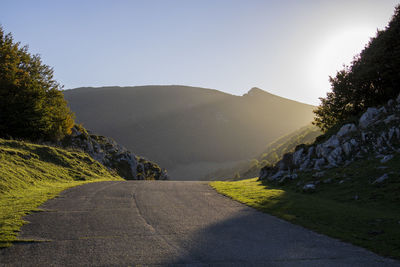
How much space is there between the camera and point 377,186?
1437cm

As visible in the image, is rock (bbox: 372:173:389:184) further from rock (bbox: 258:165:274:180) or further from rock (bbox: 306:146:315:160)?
rock (bbox: 258:165:274:180)

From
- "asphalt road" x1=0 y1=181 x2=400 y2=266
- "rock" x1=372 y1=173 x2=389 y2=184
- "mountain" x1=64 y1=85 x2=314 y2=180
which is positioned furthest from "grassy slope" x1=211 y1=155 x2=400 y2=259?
"mountain" x1=64 y1=85 x2=314 y2=180

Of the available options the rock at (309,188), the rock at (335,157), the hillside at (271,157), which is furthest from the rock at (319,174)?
the hillside at (271,157)

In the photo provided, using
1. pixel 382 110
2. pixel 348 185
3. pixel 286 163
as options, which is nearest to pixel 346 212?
pixel 348 185

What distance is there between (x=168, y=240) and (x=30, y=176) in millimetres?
15621

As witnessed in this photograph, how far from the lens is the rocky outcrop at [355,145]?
59.8 feet

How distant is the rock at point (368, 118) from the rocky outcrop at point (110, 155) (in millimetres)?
31206

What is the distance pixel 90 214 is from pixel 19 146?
18.7m

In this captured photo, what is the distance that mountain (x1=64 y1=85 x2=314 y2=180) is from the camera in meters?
141

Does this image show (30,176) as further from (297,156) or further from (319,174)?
(297,156)

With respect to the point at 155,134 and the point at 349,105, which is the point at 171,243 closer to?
the point at 349,105

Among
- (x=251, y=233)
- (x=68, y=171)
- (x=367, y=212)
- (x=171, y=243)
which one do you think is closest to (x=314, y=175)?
(x=367, y=212)

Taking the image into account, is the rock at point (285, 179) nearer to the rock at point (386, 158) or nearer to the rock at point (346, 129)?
the rock at point (346, 129)

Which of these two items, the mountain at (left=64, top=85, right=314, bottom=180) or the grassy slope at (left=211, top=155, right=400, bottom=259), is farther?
the mountain at (left=64, top=85, right=314, bottom=180)
